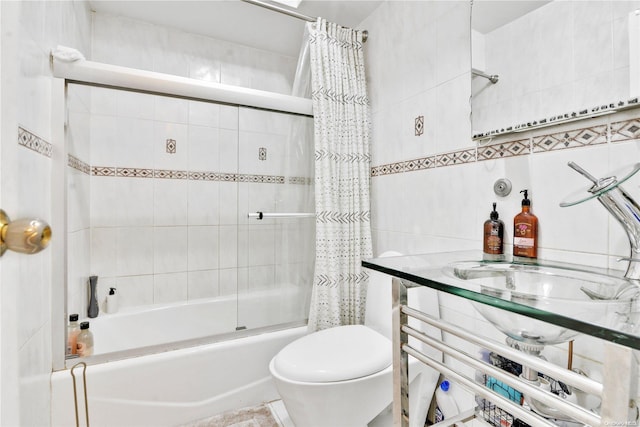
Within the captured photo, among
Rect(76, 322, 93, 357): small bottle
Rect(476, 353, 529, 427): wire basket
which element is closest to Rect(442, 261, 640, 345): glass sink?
Rect(476, 353, 529, 427): wire basket

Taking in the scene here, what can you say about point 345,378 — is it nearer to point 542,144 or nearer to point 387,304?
point 387,304

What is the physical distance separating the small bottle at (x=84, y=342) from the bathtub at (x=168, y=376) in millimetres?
49

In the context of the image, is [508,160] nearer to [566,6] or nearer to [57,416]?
[566,6]

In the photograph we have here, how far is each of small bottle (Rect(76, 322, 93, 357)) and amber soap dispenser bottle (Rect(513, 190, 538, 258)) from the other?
1.79 m

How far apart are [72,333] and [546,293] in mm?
1812

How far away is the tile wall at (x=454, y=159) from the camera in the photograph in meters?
0.93

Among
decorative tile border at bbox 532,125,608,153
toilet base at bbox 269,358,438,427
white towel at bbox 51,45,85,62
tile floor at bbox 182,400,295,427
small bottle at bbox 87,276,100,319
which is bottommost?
tile floor at bbox 182,400,295,427

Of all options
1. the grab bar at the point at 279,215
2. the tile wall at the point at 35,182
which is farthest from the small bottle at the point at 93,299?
the grab bar at the point at 279,215

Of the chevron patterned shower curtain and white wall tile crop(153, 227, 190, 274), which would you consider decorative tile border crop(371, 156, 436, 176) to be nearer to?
the chevron patterned shower curtain

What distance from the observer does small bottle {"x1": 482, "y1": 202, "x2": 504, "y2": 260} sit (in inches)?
45.2

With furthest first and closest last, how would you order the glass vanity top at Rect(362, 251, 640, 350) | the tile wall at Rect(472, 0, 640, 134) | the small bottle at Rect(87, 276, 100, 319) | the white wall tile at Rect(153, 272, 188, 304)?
the white wall tile at Rect(153, 272, 188, 304) → the small bottle at Rect(87, 276, 100, 319) → the tile wall at Rect(472, 0, 640, 134) → the glass vanity top at Rect(362, 251, 640, 350)

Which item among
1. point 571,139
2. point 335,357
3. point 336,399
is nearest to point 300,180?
point 335,357

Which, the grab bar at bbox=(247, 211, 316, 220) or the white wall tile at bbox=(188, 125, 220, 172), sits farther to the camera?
the white wall tile at bbox=(188, 125, 220, 172)

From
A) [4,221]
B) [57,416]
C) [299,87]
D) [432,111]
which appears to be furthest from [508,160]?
[57,416]
